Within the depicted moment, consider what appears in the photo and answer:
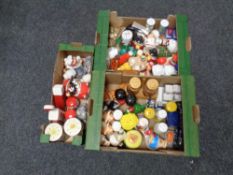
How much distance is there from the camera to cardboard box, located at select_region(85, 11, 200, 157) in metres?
0.76

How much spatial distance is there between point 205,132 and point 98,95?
0.66m

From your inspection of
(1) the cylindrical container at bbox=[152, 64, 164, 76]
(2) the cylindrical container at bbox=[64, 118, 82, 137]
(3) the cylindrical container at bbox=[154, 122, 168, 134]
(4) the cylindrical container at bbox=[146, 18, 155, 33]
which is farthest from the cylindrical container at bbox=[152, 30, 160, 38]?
(2) the cylindrical container at bbox=[64, 118, 82, 137]

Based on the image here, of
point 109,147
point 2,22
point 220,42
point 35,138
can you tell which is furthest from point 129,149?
point 2,22

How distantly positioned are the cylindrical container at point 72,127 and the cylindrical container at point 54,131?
0.02 m

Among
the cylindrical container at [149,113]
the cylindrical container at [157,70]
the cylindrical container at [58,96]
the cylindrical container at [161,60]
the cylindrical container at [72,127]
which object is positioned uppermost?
the cylindrical container at [161,60]

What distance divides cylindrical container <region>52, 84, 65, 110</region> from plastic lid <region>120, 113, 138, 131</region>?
0.84 feet

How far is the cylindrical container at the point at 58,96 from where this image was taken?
2.90 feet

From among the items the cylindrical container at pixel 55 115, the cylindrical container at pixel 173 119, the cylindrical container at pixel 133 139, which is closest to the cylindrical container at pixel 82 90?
the cylindrical container at pixel 55 115

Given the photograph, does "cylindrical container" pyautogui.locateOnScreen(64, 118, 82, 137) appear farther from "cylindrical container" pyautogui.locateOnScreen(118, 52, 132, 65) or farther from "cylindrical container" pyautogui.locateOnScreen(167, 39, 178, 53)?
"cylindrical container" pyautogui.locateOnScreen(167, 39, 178, 53)

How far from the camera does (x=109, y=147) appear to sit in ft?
2.68

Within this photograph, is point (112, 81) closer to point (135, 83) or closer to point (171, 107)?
point (135, 83)

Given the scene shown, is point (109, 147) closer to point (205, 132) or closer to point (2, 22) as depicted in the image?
point (205, 132)

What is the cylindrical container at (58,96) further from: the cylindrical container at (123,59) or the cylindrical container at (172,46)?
the cylindrical container at (172,46)

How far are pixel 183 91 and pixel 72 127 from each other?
425mm
